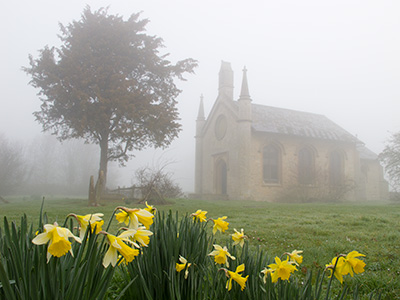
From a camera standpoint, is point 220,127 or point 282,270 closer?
point 282,270

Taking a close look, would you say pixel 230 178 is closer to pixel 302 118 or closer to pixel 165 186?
pixel 165 186

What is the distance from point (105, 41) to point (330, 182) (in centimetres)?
2374

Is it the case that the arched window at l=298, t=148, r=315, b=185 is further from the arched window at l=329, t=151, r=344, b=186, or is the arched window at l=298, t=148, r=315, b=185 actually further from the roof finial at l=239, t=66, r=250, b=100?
the roof finial at l=239, t=66, r=250, b=100

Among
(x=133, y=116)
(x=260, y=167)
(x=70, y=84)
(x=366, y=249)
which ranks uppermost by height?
(x=70, y=84)

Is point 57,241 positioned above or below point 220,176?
below

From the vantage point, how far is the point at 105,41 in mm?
18594

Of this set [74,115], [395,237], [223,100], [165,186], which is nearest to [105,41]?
[74,115]

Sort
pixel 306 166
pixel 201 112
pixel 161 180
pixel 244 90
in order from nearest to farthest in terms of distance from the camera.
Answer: pixel 161 180, pixel 244 90, pixel 306 166, pixel 201 112

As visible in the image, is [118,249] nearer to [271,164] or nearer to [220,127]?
[271,164]

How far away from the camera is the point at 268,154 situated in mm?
27625

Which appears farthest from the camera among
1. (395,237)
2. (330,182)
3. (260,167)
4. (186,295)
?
(330,182)

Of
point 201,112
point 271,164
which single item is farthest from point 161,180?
point 201,112

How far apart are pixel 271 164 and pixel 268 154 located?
0.99 metres

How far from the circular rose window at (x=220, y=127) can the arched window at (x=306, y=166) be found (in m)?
7.83
